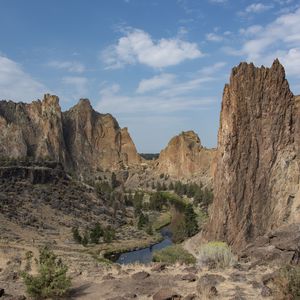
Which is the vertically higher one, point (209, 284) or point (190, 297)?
point (209, 284)

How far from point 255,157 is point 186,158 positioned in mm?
126655

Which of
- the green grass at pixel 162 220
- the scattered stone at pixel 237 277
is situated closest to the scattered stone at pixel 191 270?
the scattered stone at pixel 237 277

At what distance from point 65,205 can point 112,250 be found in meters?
22.1

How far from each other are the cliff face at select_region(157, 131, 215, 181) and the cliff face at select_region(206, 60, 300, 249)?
11165cm

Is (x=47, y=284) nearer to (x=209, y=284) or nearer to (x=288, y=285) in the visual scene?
(x=209, y=284)

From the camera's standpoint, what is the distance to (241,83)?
200 ft

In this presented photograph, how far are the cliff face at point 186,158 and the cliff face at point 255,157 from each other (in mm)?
111651

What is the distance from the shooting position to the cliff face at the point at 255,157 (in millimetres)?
56875

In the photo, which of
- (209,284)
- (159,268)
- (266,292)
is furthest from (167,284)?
(266,292)

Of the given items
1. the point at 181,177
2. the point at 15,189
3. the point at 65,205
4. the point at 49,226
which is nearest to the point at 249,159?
the point at 49,226

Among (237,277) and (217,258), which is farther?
(217,258)

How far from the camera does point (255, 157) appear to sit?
59375mm

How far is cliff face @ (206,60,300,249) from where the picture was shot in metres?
56.9

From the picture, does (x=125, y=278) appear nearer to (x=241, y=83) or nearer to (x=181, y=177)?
(x=241, y=83)
